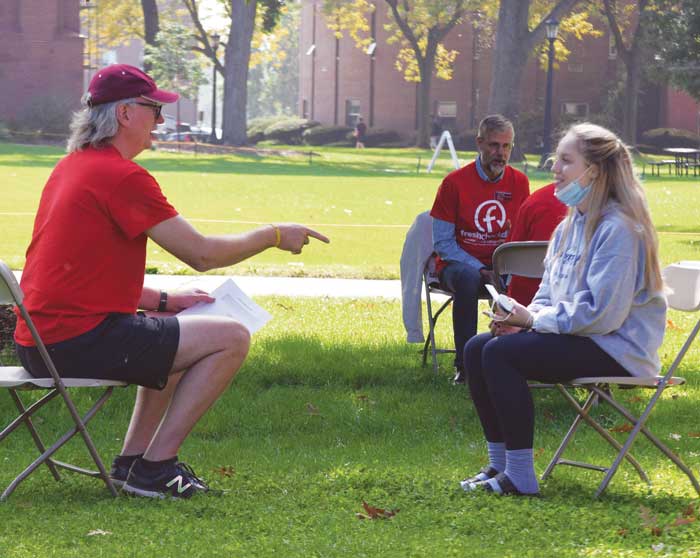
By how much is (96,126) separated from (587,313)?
6.83 ft

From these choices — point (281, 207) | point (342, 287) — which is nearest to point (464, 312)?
point (342, 287)

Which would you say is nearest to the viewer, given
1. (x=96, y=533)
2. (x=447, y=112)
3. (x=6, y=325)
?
(x=96, y=533)

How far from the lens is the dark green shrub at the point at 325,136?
6594 cm

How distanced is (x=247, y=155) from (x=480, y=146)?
39073 mm

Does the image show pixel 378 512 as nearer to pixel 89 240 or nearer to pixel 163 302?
pixel 163 302

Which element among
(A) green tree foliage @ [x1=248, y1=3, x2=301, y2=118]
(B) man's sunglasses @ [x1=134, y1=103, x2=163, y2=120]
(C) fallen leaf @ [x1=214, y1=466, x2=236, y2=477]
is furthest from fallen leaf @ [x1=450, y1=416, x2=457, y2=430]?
(A) green tree foliage @ [x1=248, y1=3, x2=301, y2=118]

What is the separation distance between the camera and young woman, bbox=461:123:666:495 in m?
4.85

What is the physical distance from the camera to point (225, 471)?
18.2 ft

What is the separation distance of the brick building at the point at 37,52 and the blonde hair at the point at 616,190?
5285 centimetres

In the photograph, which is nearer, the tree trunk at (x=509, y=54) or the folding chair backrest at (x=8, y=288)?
the folding chair backrest at (x=8, y=288)

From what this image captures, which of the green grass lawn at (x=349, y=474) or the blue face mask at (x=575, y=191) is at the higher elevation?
the blue face mask at (x=575, y=191)

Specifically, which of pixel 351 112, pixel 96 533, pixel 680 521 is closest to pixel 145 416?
pixel 96 533

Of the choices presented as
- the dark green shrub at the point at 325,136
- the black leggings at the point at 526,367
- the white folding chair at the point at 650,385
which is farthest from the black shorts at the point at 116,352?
the dark green shrub at the point at 325,136

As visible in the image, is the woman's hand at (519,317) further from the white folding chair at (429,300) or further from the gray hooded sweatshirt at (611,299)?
the white folding chair at (429,300)
